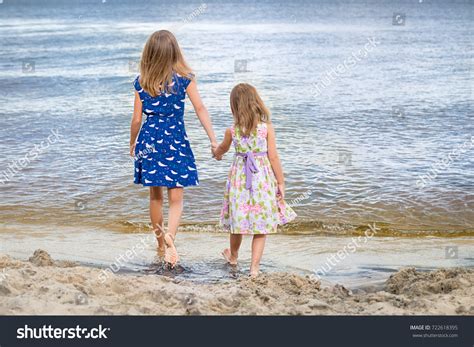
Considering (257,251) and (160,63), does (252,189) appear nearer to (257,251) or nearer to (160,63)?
(257,251)

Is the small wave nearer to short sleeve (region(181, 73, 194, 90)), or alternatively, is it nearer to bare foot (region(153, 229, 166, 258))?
bare foot (region(153, 229, 166, 258))

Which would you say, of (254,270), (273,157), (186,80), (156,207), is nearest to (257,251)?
(254,270)

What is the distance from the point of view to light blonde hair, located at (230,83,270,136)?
593 centimetres

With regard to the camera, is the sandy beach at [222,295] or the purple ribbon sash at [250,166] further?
the purple ribbon sash at [250,166]

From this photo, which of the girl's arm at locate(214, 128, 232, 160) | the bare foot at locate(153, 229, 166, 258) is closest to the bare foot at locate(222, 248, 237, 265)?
the bare foot at locate(153, 229, 166, 258)

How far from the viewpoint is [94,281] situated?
5523mm

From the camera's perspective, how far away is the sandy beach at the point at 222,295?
501 cm

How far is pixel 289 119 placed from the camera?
562 inches

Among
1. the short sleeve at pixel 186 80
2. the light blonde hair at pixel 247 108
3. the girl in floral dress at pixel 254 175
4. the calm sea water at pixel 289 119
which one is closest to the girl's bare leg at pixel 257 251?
the girl in floral dress at pixel 254 175

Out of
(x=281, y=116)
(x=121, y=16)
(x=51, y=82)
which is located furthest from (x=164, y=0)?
(x=281, y=116)

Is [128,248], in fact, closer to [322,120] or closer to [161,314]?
[161,314]

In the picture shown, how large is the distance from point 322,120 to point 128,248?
7593mm

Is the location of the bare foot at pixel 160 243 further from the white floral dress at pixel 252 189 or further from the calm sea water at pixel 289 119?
the calm sea water at pixel 289 119

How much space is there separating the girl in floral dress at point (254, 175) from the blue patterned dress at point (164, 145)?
37 centimetres
